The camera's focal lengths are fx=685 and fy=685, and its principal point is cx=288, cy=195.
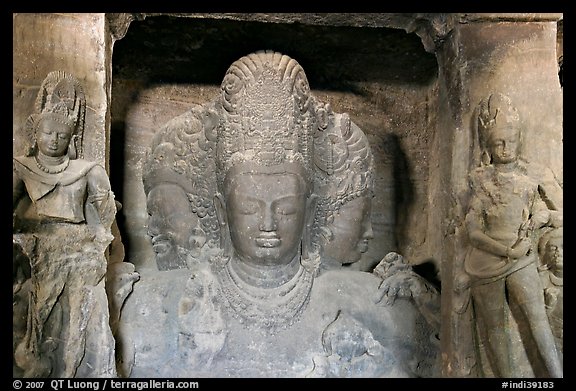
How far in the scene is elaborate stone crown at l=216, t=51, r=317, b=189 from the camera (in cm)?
399

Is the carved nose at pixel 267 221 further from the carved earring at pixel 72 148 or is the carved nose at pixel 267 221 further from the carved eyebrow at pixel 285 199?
the carved earring at pixel 72 148

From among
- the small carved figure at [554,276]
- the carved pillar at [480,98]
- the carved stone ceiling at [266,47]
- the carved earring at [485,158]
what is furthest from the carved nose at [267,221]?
the carved stone ceiling at [266,47]

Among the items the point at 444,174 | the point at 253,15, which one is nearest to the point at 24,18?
the point at 253,15

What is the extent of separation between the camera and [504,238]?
11.5 ft

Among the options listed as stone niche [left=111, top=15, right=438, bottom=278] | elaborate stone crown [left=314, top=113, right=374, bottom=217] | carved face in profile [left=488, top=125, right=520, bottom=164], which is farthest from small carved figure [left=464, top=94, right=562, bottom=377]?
stone niche [left=111, top=15, right=438, bottom=278]

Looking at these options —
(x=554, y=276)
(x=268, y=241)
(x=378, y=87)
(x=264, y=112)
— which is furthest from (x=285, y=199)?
(x=378, y=87)

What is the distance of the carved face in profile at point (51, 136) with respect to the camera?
3387mm

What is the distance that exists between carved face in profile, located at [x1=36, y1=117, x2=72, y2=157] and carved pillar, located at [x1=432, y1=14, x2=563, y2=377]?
83.1 inches

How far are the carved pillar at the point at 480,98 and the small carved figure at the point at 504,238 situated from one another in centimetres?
11

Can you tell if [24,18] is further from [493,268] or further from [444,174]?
[493,268]

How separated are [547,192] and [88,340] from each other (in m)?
2.49

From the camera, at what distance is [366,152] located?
444 centimetres

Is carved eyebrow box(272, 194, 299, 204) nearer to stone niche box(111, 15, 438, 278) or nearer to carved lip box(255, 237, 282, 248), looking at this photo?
carved lip box(255, 237, 282, 248)
